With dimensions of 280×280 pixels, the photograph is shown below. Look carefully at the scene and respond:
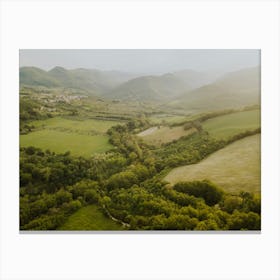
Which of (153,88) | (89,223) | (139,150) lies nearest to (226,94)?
(153,88)

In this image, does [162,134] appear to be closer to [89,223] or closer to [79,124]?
[79,124]

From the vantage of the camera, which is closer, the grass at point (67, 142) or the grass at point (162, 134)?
the grass at point (67, 142)

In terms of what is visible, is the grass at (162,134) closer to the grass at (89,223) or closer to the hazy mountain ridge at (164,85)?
the hazy mountain ridge at (164,85)

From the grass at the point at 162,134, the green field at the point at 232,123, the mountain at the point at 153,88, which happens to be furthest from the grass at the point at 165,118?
the green field at the point at 232,123

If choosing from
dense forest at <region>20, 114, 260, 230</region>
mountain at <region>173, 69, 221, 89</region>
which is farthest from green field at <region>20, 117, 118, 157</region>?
mountain at <region>173, 69, 221, 89</region>

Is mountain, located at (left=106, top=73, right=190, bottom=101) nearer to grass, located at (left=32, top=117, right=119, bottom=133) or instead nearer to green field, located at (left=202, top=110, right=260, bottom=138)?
grass, located at (left=32, top=117, right=119, bottom=133)
